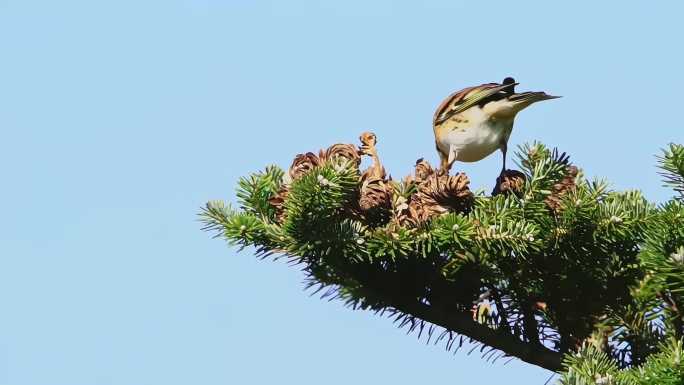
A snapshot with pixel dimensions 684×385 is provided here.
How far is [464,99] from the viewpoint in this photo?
5184 mm

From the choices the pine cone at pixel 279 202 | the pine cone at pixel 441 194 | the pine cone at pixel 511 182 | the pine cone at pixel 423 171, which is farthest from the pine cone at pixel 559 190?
the pine cone at pixel 279 202

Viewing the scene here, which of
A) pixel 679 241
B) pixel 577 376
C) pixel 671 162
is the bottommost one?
pixel 577 376

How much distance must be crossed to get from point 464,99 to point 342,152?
176cm

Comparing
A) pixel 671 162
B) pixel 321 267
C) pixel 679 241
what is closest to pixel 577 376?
pixel 679 241

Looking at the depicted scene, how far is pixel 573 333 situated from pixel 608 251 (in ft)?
0.97

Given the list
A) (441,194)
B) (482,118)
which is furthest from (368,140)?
(482,118)

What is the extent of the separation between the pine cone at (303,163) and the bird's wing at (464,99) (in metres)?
1.80

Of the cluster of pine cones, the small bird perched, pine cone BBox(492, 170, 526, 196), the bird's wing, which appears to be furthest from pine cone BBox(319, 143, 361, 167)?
the bird's wing

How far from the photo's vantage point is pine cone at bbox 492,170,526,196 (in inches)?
140

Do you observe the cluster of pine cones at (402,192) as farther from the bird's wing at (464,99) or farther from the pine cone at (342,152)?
the bird's wing at (464,99)

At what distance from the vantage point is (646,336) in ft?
10.9

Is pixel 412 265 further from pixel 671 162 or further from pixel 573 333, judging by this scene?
pixel 671 162

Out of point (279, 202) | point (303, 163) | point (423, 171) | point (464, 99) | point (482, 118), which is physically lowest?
point (279, 202)

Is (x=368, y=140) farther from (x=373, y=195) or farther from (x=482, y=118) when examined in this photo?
(x=482, y=118)
